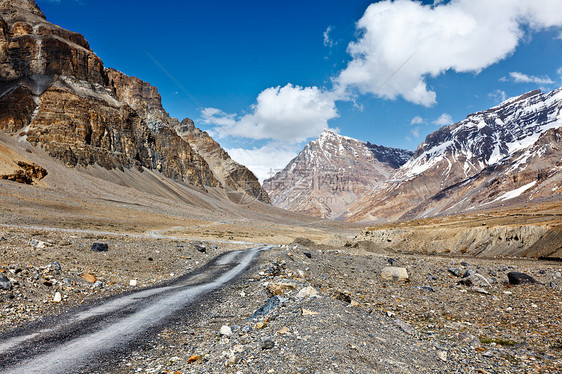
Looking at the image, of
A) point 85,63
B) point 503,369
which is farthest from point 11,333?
point 85,63

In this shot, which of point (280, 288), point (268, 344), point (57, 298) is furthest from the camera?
point (280, 288)

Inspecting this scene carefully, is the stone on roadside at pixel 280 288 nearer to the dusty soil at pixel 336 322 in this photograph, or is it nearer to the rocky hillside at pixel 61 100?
the dusty soil at pixel 336 322

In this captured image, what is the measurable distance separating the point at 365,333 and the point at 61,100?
601ft

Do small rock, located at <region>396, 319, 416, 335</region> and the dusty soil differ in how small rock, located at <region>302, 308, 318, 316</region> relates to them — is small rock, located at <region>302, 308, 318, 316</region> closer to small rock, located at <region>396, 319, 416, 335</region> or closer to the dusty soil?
the dusty soil

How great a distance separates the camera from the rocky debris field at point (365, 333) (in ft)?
23.0

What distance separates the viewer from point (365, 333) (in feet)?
28.1

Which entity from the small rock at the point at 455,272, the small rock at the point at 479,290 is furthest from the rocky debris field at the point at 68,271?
the small rock at the point at 455,272

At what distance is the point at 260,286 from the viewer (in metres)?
15.8

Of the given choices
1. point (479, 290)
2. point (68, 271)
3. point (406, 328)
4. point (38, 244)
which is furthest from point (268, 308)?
point (38, 244)

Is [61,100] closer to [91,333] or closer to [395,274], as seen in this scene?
[91,333]

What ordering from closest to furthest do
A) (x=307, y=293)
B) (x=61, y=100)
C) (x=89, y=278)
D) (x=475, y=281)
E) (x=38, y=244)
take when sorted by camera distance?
(x=307, y=293) → (x=89, y=278) → (x=475, y=281) → (x=38, y=244) → (x=61, y=100)

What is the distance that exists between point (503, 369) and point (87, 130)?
177m

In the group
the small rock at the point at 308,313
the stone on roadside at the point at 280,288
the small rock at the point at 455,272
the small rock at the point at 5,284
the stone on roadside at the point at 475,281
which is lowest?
the small rock at the point at 455,272

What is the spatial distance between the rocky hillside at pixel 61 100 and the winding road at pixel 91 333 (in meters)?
146
